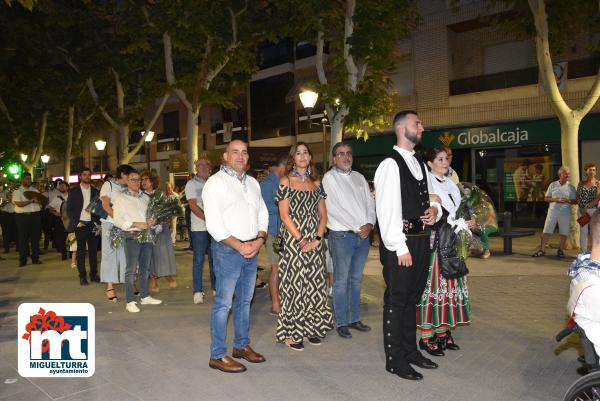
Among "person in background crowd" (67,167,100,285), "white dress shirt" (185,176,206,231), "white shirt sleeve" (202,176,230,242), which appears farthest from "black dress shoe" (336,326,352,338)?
"person in background crowd" (67,167,100,285)

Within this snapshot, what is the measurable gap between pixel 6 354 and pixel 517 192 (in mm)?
17607

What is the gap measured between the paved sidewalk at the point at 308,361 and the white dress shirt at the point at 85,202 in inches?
79.1

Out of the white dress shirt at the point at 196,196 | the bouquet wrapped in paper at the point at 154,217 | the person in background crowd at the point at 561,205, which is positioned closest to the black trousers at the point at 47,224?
the bouquet wrapped in paper at the point at 154,217

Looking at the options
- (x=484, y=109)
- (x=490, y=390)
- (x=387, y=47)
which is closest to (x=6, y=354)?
(x=490, y=390)

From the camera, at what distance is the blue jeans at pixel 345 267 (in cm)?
583

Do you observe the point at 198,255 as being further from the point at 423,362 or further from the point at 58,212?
the point at 58,212

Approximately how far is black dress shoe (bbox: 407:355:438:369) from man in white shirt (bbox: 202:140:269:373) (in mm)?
1378

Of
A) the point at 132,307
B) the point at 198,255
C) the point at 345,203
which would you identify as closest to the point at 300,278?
the point at 345,203

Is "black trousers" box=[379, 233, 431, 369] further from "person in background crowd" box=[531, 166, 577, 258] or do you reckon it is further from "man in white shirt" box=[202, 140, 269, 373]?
"person in background crowd" box=[531, 166, 577, 258]

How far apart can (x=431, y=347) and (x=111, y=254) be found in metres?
4.88

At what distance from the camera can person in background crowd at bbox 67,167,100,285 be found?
9500 mm

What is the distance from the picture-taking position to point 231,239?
4.70 m

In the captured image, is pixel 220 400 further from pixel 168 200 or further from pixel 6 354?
pixel 168 200

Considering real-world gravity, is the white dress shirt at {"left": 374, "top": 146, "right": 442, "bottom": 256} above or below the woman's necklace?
below
